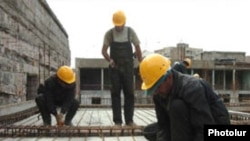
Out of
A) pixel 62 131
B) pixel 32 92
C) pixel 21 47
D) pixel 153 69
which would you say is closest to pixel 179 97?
pixel 153 69

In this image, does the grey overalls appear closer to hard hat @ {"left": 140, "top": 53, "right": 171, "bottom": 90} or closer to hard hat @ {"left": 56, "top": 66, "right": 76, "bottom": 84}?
hard hat @ {"left": 56, "top": 66, "right": 76, "bottom": 84}

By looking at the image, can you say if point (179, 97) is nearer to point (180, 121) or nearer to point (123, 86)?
point (180, 121)

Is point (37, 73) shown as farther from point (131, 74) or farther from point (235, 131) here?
point (235, 131)

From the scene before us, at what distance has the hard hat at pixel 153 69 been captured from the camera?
309 cm

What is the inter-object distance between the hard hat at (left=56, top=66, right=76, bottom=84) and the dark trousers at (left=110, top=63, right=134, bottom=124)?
676 mm

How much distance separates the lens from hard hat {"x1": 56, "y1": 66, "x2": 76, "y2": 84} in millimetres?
6195

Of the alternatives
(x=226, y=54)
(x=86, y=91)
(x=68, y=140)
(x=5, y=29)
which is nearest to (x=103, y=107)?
(x=5, y=29)

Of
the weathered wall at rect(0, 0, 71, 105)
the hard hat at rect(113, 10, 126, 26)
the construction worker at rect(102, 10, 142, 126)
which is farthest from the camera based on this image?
the weathered wall at rect(0, 0, 71, 105)

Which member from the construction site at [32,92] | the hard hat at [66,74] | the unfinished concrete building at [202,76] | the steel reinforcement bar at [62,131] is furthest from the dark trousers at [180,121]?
the unfinished concrete building at [202,76]

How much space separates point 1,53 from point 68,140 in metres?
2.61

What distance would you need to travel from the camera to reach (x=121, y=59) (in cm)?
648

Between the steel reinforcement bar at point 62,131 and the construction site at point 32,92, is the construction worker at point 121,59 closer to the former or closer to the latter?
the construction site at point 32,92

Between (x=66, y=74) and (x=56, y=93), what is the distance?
1.65ft

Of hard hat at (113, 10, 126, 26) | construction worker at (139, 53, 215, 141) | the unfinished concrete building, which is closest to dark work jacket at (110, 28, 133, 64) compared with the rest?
hard hat at (113, 10, 126, 26)
